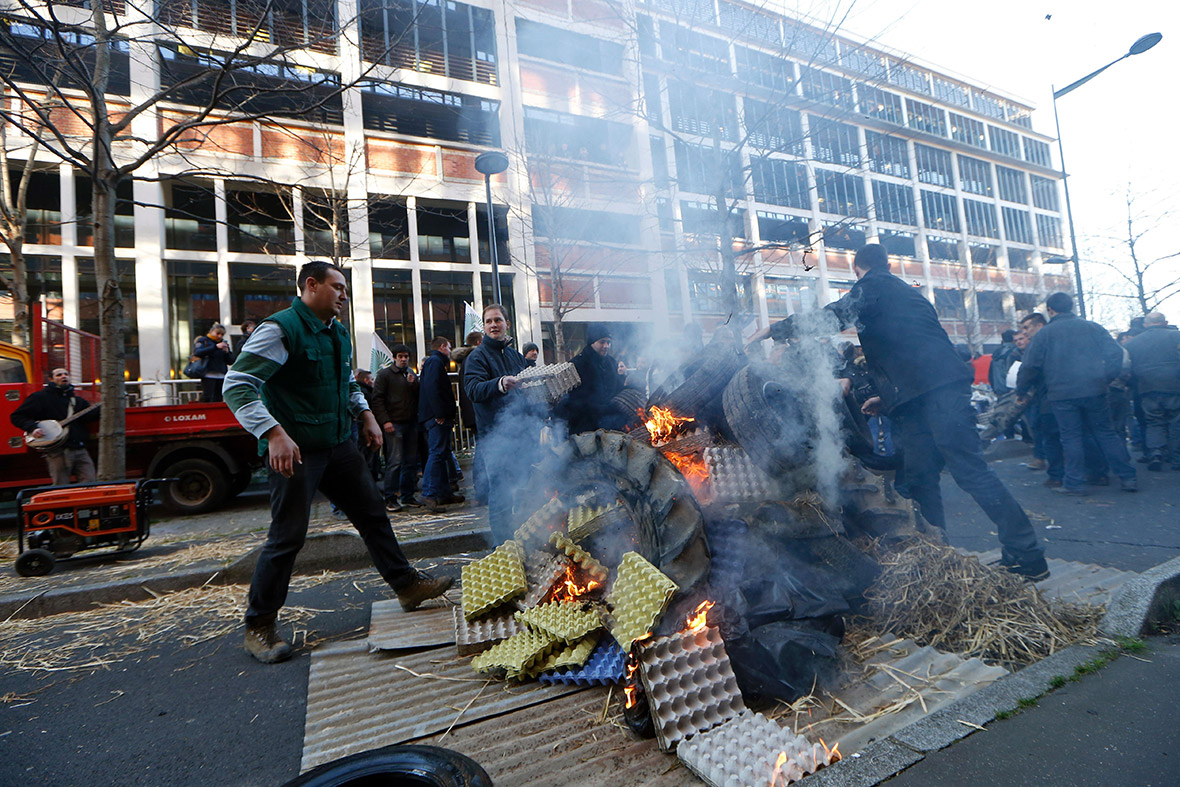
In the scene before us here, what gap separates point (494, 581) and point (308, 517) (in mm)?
1063

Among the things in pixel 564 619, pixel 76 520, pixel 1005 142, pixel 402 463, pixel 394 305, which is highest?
pixel 1005 142

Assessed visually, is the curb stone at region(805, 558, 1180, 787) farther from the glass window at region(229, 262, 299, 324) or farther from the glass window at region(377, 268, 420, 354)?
the glass window at region(229, 262, 299, 324)

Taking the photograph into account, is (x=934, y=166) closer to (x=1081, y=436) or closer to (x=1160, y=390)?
(x=1160, y=390)

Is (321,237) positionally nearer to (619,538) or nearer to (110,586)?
(110,586)

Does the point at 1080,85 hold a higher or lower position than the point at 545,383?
higher

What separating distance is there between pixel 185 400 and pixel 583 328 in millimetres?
12163

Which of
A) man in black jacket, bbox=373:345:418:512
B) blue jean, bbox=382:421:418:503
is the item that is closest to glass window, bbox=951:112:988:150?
man in black jacket, bbox=373:345:418:512

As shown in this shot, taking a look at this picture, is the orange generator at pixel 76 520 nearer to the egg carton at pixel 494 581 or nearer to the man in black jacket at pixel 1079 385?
the egg carton at pixel 494 581

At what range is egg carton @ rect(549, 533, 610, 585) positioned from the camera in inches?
120

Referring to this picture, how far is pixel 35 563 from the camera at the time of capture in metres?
4.86

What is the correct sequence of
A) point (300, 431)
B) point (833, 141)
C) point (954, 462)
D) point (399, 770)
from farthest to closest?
point (833, 141), point (954, 462), point (300, 431), point (399, 770)

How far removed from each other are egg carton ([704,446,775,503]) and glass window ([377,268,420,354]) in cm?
1654

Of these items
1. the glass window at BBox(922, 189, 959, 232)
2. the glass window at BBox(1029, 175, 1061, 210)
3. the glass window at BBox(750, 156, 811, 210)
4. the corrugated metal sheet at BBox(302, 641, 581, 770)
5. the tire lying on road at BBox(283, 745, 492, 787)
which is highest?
the glass window at BBox(1029, 175, 1061, 210)

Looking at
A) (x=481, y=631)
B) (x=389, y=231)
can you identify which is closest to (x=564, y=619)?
(x=481, y=631)
